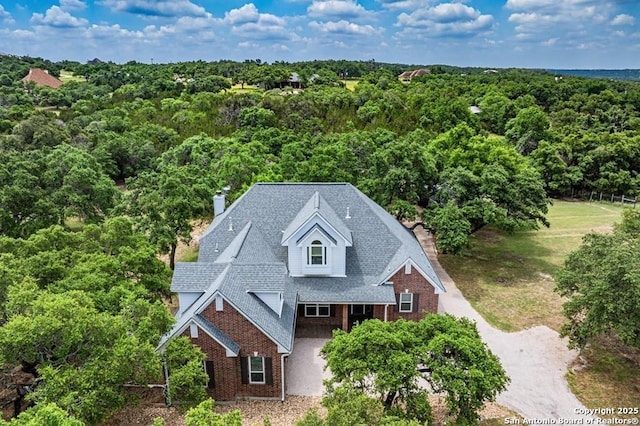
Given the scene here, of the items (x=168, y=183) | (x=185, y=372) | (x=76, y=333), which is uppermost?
(x=168, y=183)

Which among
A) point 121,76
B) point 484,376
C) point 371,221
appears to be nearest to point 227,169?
point 371,221

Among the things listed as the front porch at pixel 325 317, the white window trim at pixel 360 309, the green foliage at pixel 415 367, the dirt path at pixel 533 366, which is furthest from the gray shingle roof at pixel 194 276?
the dirt path at pixel 533 366

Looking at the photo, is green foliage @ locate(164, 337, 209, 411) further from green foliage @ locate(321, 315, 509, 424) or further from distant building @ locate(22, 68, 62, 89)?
distant building @ locate(22, 68, 62, 89)

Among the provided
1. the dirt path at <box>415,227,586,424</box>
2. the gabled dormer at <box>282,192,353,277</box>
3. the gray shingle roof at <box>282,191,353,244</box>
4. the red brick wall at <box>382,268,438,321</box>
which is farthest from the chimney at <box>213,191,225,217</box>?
the dirt path at <box>415,227,586,424</box>

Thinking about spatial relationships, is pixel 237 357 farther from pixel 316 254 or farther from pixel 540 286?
pixel 540 286

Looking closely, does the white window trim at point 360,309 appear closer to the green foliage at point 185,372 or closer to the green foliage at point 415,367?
the green foliage at point 415,367

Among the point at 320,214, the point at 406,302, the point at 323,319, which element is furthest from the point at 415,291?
the point at 320,214

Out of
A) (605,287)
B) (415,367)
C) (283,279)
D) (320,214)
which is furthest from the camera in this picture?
(320,214)
